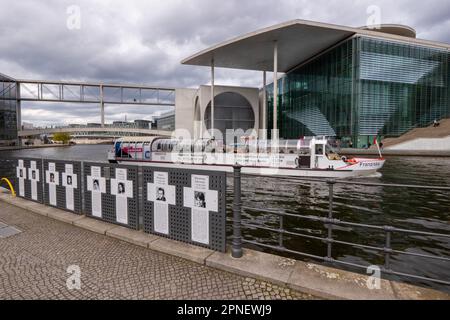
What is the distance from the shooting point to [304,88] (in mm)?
50688

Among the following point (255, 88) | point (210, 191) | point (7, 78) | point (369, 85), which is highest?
point (7, 78)

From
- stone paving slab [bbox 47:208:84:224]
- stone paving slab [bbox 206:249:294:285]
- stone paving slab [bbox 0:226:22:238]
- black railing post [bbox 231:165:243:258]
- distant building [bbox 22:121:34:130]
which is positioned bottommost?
stone paving slab [bbox 206:249:294:285]

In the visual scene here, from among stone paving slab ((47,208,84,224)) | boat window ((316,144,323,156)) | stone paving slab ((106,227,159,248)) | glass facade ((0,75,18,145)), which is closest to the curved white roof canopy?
boat window ((316,144,323,156))

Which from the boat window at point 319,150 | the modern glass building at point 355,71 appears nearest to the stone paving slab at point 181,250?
the boat window at point 319,150

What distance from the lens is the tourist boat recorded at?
18.6 metres

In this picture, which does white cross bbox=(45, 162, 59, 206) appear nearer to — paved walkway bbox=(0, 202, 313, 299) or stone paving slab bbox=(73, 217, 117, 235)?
stone paving slab bbox=(73, 217, 117, 235)

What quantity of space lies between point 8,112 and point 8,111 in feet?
1.34

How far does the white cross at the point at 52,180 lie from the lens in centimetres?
637

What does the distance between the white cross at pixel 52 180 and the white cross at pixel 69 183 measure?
39 centimetres

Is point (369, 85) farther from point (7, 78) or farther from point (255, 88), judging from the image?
point (7, 78)

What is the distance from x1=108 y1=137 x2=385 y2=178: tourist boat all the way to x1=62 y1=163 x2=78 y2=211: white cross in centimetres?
1104

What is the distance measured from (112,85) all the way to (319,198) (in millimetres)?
103398

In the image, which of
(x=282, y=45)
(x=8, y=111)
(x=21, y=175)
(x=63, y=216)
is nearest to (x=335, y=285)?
(x=63, y=216)
